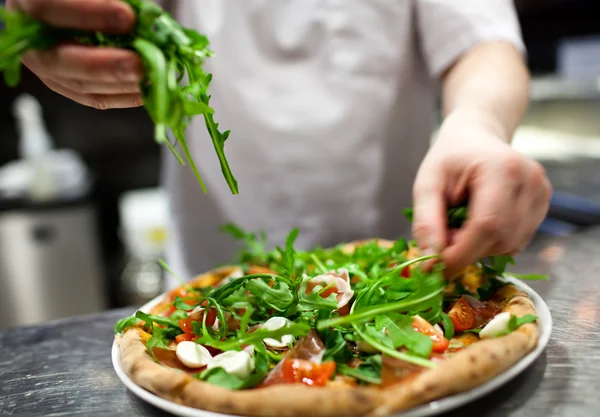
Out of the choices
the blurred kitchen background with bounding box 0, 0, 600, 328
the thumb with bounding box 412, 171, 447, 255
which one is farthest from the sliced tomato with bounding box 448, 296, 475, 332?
the blurred kitchen background with bounding box 0, 0, 600, 328

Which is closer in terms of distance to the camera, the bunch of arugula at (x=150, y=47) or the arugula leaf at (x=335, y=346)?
the bunch of arugula at (x=150, y=47)

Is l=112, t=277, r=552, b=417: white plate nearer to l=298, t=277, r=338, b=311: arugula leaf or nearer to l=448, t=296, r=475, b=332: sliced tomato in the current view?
l=448, t=296, r=475, b=332: sliced tomato

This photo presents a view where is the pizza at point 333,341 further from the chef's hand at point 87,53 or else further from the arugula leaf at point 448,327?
the chef's hand at point 87,53

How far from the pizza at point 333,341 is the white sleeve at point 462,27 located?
68 centimetres

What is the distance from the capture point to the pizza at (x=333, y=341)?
724 millimetres

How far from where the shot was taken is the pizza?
2.38 feet

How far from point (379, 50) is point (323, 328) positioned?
1144mm

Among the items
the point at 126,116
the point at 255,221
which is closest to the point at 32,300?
the point at 126,116

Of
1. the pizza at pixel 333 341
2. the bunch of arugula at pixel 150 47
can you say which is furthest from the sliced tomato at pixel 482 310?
the bunch of arugula at pixel 150 47

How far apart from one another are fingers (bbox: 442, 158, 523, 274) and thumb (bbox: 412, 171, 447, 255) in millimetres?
27

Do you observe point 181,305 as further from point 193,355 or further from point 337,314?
point 337,314

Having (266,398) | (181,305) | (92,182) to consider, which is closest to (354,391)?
(266,398)

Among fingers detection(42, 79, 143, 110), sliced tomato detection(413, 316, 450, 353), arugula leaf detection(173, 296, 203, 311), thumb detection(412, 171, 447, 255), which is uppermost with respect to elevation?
fingers detection(42, 79, 143, 110)

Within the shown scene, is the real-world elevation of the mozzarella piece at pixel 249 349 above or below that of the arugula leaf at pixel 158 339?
above
